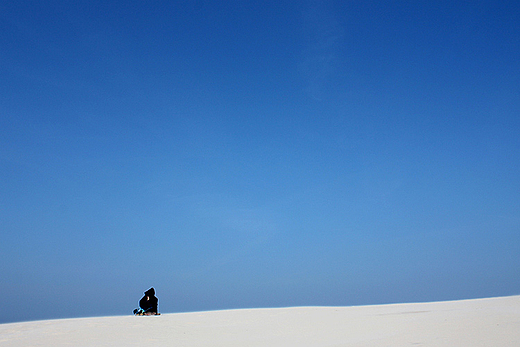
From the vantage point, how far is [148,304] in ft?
48.8

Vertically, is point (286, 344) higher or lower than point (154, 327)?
lower

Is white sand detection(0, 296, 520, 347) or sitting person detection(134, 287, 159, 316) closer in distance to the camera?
white sand detection(0, 296, 520, 347)

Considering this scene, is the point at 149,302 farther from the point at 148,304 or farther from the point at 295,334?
the point at 295,334

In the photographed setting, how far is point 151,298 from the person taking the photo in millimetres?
15039

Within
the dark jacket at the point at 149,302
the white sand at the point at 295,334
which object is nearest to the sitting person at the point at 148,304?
the dark jacket at the point at 149,302

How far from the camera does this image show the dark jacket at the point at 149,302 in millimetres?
14836

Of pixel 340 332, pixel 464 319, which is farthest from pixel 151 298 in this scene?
pixel 464 319

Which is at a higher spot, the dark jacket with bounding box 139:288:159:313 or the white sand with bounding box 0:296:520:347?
the dark jacket with bounding box 139:288:159:313

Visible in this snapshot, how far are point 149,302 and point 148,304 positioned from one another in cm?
8

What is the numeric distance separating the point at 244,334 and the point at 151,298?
852 centimetres

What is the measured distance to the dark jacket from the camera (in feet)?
48.7

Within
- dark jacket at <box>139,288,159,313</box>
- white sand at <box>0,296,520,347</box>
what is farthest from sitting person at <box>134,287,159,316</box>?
white sand at <box>0,296,520,347</box>

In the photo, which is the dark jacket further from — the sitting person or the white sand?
the white sand

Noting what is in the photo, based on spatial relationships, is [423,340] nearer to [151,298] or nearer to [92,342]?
[92,342]
